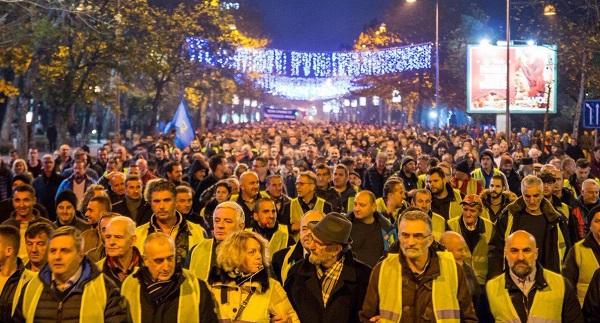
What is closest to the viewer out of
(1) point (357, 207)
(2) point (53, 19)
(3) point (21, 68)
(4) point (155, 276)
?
(4) point (155, 276)

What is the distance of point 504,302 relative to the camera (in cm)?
599

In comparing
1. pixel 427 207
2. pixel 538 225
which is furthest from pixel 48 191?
pixel 538 225

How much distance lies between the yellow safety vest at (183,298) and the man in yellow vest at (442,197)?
5.09 metres

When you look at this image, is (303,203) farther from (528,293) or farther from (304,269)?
(528,293)

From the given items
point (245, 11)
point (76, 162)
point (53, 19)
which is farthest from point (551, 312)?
point (245, 11)

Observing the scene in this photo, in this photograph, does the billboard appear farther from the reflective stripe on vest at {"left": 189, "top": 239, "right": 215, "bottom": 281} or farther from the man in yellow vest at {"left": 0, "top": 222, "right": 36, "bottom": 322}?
the man in yellow vest at {"left": 0, "top": 222, "right": 36, "bottom": 322}

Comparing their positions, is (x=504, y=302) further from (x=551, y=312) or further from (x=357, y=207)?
(x=357, y=207)

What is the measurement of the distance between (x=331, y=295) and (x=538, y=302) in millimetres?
1327

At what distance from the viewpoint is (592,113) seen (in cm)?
1608

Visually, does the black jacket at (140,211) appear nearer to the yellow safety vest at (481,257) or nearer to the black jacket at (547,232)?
the yellow safety vest at (481,257)

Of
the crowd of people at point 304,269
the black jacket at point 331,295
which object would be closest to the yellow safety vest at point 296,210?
the crowd of people at point 304,269

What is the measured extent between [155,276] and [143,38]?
97.1ft

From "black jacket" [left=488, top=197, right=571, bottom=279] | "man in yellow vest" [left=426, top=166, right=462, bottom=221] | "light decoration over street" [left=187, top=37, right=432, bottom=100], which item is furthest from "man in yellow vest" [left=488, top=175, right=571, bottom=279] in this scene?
"light decoration over street" [left=187, top=37, right=432, bottom=100]

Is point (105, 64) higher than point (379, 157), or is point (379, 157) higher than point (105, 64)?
point (105, 64)
